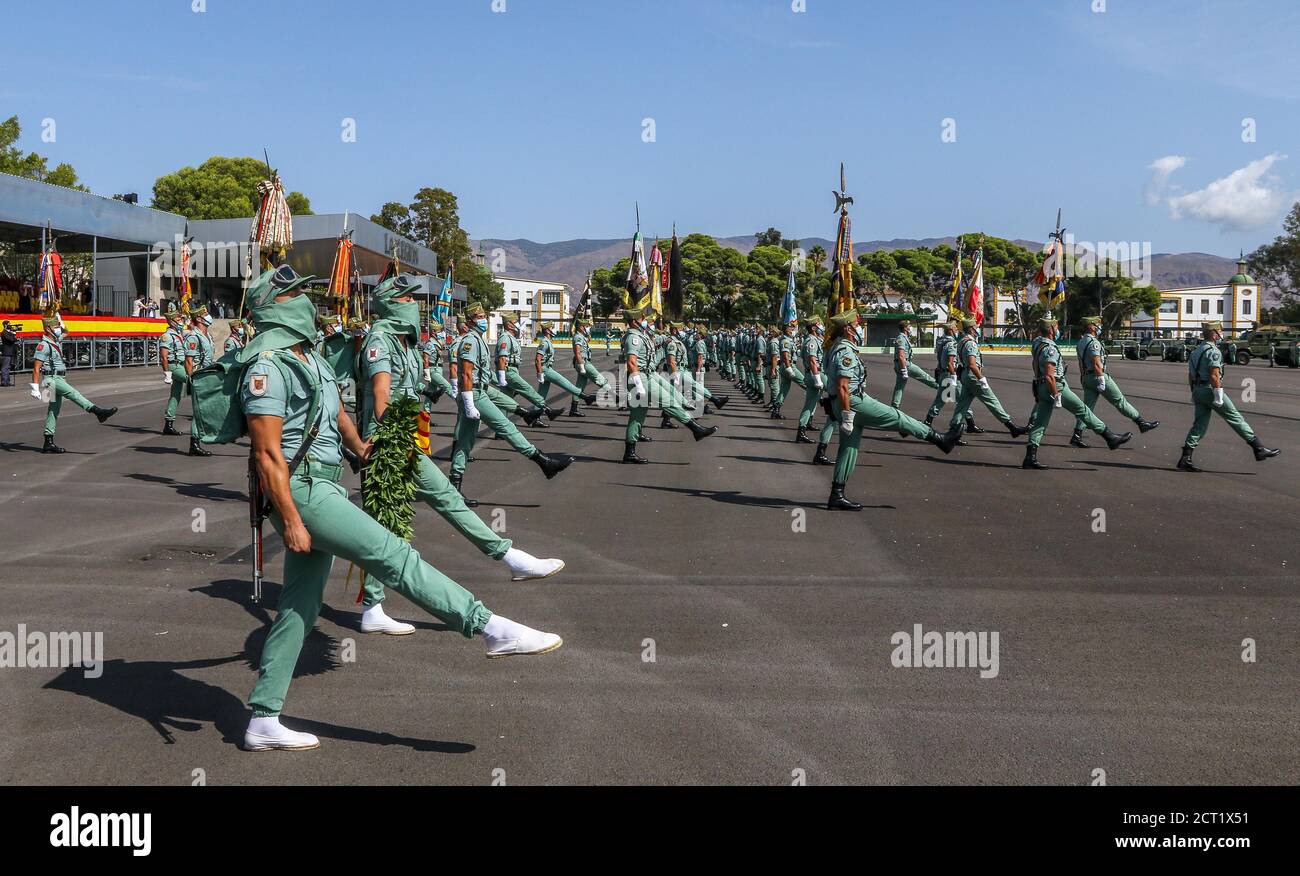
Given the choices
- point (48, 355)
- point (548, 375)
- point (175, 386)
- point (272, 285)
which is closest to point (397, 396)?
point (272, 285)

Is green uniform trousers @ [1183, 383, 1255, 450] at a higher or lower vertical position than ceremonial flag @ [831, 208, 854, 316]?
lower

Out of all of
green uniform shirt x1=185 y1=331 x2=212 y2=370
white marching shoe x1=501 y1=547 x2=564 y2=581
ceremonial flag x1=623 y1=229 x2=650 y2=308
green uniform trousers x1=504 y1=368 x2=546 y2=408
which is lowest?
white marching shoe x1=501 y1=547 x2=564 y2=581

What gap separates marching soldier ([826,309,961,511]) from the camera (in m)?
10.9

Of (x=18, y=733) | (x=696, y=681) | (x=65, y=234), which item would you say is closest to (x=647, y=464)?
(x=696, y=681)

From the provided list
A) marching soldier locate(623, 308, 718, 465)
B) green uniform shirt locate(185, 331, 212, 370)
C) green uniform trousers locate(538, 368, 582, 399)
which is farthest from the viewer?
green uniform trousers locate(538, 368, 582, 399)

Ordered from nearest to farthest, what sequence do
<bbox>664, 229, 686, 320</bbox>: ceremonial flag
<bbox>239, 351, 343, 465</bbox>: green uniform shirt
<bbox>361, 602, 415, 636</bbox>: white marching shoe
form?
<bbox>239, 351, 343, 465</bbox>: green uniform shirt < <bbox>361, 602, 415, 636</bbox>: white marching shoe < <bbox>664, 229, 686, 320</bbox>: ceremonial flag

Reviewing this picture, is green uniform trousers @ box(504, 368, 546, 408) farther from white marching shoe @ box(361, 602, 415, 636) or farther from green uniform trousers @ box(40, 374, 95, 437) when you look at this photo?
white marching shoe @ box(361, 602, 415, 636)

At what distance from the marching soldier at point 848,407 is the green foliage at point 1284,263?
94.2 m

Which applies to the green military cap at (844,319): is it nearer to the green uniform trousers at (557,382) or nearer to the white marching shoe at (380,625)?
the white marching shoe at (380,625)

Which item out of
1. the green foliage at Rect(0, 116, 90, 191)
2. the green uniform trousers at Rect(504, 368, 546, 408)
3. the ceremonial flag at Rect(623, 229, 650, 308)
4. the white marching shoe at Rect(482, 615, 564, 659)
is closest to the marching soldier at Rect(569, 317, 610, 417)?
the green uniform trousers at Rect(504, 368, 546, 408)

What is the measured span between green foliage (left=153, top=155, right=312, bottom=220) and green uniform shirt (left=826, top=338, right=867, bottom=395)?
73924 millimetres

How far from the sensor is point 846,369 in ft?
35.9

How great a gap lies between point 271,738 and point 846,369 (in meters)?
7.51

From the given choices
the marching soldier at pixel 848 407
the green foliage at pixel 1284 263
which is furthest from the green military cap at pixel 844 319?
the green foliage at pixel 1284 263
